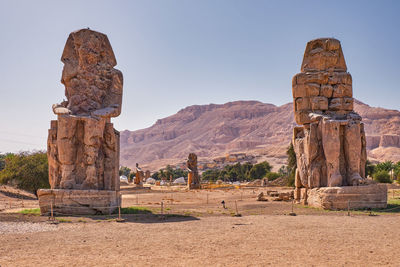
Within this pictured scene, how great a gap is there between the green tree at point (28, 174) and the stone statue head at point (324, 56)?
1513 cm

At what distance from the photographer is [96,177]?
394 inches

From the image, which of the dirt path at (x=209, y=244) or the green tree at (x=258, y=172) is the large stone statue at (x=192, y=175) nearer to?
the dirt path at (x=209, y=244)

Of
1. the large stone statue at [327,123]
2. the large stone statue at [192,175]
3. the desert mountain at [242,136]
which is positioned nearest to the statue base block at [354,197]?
the large stone statue at [327,123]

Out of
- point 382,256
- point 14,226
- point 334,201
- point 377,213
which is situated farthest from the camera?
point 334,201

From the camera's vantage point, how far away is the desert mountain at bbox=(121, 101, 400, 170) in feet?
397

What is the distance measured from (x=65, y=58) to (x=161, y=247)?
25.1 feet

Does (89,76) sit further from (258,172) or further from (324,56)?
(258,172)

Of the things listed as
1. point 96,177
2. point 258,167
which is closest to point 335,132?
point 96,177

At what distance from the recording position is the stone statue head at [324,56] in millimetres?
12125

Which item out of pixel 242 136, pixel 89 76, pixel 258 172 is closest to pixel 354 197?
pixel 89 76

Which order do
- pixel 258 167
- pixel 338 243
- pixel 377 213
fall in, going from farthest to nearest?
pixel 258 167 → pixel 377 213 → pixel 338 243

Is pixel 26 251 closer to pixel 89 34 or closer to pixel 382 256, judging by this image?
pixel 382 256

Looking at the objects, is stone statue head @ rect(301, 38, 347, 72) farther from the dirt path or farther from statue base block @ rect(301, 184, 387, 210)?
the dirt path

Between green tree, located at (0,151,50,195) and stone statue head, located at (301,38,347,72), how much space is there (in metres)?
15.1
